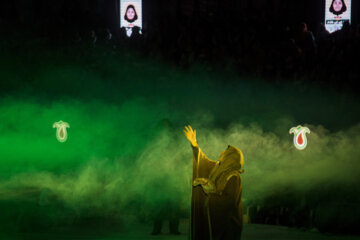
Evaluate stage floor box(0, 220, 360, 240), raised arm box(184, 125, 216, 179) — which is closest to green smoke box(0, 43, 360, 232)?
stage floor box(0, 220, 360, 240)

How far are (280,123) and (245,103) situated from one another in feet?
3.34

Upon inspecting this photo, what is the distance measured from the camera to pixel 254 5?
60.0 ft

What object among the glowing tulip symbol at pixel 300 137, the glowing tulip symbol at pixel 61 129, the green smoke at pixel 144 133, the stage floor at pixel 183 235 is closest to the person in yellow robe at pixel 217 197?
the stage floor at pixel 183 235

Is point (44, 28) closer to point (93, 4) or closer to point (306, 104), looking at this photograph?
point (93, 4)

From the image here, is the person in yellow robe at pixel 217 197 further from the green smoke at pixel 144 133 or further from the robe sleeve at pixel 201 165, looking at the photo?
the green smoke at pixel 144 133

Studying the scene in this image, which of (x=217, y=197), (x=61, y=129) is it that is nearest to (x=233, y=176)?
(x=217, y=197)

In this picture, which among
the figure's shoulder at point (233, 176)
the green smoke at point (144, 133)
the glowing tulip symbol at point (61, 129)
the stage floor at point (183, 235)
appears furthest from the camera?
the glowing tulip symbol at point (61, 129)

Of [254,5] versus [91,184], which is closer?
[91,184]

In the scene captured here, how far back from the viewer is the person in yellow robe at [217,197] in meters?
6.61

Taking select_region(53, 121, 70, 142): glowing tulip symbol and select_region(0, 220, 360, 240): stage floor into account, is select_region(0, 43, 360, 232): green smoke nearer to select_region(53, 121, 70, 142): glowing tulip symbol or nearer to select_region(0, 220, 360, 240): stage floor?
select_region(0, 220, 360, 240): stage floor

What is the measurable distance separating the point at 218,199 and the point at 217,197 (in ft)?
0.08

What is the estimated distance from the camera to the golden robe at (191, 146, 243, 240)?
662cm

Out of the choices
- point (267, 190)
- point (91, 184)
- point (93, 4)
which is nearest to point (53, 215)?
point (91, 184)

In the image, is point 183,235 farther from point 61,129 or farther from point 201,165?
point 61,129
